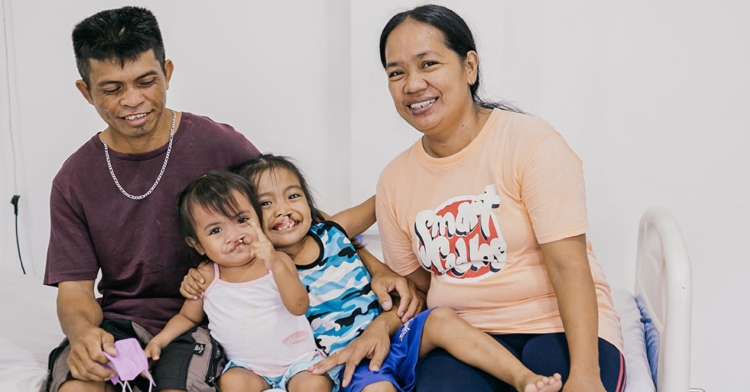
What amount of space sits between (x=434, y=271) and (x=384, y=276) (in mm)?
167

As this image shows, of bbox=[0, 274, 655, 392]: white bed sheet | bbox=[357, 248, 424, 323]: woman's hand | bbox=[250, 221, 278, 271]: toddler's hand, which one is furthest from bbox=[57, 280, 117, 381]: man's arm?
bbox=[357, 248, 424, 323]: woman's hand

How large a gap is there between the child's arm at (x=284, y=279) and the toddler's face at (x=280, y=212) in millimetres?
146

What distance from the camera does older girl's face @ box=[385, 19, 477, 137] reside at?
1828 millimetres

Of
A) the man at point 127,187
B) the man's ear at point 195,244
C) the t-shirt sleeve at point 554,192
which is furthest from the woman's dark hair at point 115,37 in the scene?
the t-shirt sleeve at point 554,192

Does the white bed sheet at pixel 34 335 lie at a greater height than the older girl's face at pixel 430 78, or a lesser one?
lesser

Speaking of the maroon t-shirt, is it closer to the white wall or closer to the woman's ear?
the woman's ear

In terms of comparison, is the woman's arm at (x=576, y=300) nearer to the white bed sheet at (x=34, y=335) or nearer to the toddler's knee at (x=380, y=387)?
the white bed sheet at (x=34, y=335)

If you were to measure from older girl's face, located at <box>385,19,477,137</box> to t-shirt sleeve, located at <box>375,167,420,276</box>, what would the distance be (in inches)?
9.4

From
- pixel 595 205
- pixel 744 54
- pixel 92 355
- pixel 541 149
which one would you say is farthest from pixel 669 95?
Answer: pixel 92 355

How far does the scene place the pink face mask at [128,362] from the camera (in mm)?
1753

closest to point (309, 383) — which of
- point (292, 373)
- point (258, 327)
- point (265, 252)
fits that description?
point (292, 373)

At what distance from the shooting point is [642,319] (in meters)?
2.13

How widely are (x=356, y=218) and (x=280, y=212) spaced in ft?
0.78

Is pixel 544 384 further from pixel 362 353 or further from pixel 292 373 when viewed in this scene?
pixel 292 373
